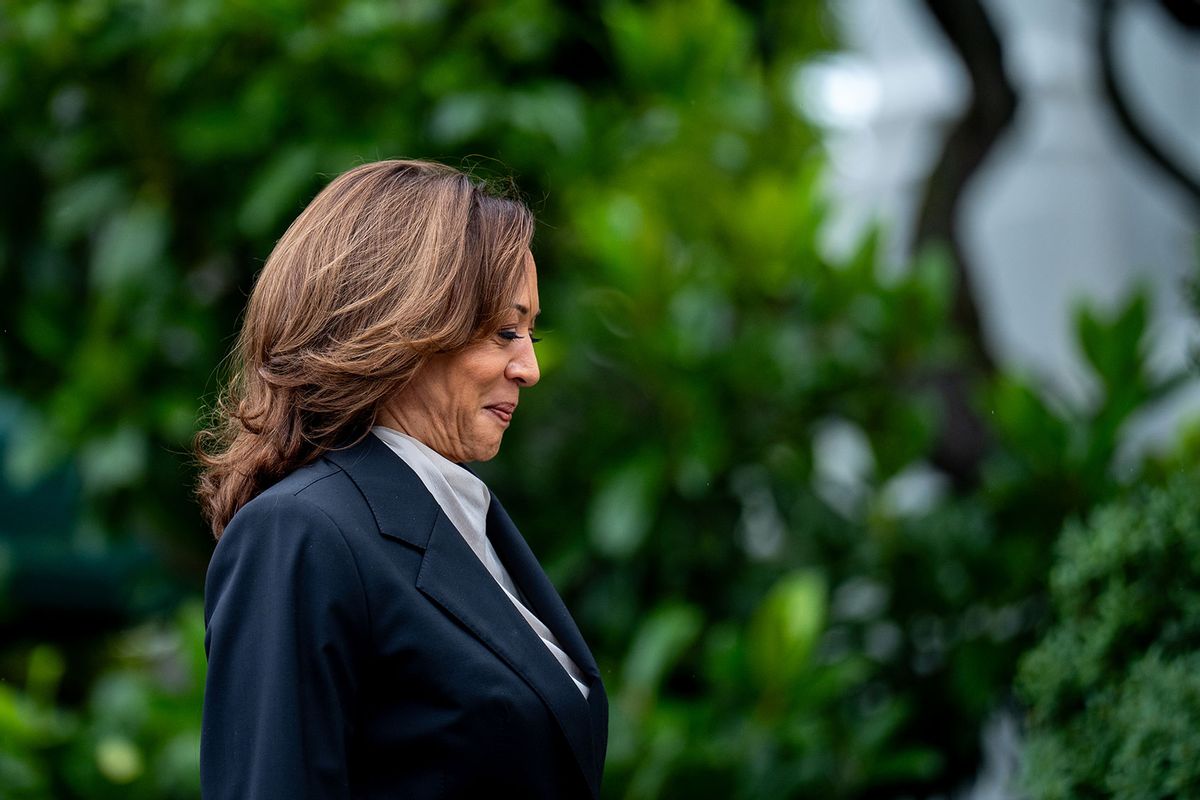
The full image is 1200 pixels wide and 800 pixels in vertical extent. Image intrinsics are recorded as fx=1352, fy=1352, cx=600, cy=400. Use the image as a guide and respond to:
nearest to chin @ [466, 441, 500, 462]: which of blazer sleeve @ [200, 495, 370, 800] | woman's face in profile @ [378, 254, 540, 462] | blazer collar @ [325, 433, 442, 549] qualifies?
woman's face in profile @ [378, 254, 540, 462]

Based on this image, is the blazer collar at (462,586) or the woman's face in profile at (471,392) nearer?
the blazer collar at (462,586)

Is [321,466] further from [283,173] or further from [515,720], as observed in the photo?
[283,173]

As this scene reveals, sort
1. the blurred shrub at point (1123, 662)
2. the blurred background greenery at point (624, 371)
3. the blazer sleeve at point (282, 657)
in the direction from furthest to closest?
the blurred background greenery at point (624, 371) < the blurred shrub at point (1123, 662) < the blazer sleeve at point (282, 657)

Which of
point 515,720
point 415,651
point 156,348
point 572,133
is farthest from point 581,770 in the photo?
point 156,348

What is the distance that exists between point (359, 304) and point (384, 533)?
0.29 metres

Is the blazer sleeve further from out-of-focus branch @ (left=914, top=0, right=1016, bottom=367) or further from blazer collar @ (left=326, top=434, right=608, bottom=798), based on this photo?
out-of-focus branch @ (left=914, top=0, right=1016, bottom=367)

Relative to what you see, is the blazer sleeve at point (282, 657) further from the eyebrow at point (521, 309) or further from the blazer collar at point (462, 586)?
the eyebrow at point (521, 309)

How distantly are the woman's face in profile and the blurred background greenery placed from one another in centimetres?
208

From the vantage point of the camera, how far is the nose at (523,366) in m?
1.84

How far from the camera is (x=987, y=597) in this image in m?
4.44

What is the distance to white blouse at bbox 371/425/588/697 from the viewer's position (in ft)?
5.91

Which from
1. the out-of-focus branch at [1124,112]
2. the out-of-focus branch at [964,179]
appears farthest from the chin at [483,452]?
the out-of-focus branch at [1124,112]

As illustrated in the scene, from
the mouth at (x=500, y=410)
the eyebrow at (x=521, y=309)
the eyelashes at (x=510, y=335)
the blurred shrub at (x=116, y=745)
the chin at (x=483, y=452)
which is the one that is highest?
the eyebrow at (x=521, y=309)

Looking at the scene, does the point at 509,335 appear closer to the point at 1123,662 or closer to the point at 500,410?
the point at 500,410
